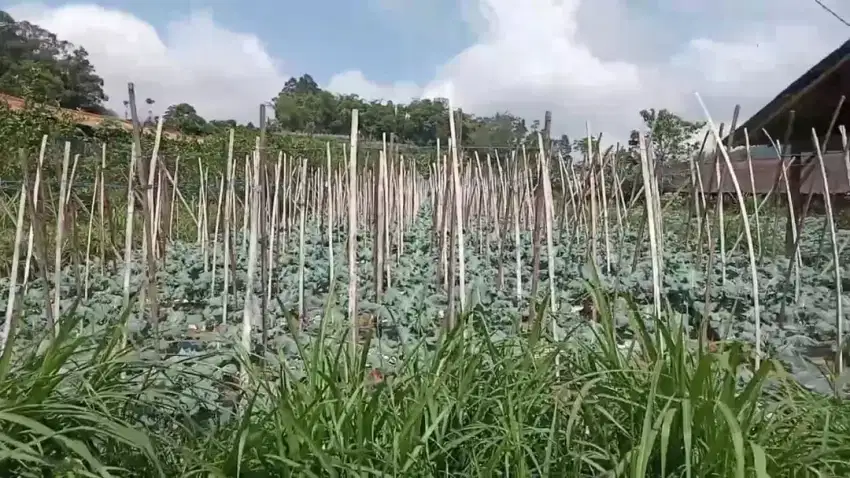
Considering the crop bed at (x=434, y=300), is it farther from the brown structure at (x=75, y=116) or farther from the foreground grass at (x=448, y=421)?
the brown structure at (x=75, y=116)

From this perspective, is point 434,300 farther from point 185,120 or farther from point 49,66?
point 49,66

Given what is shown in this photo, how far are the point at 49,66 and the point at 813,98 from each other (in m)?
16.9

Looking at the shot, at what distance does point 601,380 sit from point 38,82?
1189cm

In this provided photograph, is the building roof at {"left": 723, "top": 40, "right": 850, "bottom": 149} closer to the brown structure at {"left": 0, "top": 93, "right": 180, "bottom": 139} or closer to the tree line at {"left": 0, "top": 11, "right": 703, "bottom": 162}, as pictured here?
the tree line at {"left": 0, "top": 11, "right": 703, "bottom": 162}

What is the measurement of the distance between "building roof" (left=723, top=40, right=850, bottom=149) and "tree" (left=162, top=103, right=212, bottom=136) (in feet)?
30.0

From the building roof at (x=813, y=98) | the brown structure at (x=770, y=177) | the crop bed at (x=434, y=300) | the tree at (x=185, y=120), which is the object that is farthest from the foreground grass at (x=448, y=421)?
the tree at (x=185, y=120)

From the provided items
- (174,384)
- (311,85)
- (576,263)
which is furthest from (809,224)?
(311,85)

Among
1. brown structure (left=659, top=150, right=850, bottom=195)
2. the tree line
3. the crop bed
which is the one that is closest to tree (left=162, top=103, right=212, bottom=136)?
the tree line

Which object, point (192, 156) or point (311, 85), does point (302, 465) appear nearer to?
point (192, 156)

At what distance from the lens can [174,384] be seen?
247cm

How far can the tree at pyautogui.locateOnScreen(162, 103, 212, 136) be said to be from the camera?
12578mm

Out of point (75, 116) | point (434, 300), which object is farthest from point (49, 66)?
point (434, 300)

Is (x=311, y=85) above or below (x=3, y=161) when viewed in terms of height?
above

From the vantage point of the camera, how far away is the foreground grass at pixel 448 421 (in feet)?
5.97
